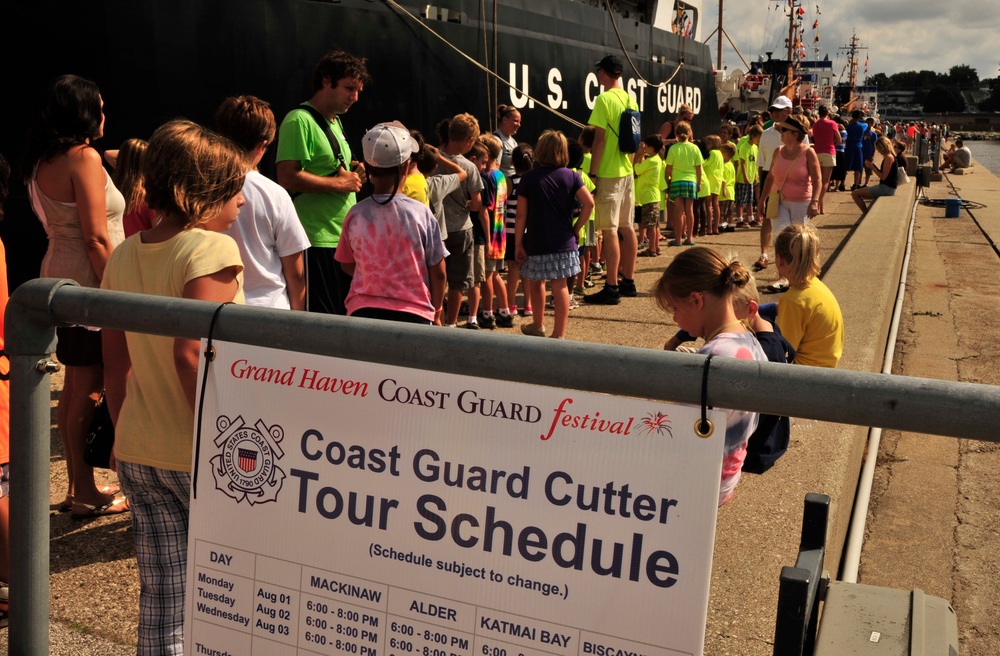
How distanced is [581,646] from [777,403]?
19.5 inches

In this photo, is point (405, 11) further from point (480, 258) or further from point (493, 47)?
point (480, 258)

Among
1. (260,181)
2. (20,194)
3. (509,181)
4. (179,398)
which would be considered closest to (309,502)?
(179,398)

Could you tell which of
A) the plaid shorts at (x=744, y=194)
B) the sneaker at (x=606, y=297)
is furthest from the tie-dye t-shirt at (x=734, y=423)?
the plaid shorts at (x=744, y=194)

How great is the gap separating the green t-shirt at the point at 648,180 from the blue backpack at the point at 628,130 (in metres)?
2.72

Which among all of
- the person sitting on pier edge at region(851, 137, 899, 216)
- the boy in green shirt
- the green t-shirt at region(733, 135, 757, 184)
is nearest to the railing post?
the boy in green shirt

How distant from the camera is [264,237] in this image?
3602 millimetres

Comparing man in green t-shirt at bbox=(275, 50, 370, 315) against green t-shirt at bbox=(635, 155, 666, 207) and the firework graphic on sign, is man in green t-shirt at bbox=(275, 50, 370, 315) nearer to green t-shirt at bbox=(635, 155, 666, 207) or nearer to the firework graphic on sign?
the firework graphic on sign

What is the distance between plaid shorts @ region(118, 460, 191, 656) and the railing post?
0.30 m

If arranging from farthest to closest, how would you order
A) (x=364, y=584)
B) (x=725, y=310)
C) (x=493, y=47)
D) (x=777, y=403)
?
(x=493, y=47) → (x=725, y=310) → (x=364, y=584) → (x=777, y=403)

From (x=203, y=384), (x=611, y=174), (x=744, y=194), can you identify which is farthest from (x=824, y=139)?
(x=203, y=384)

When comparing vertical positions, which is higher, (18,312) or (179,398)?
(18,312)

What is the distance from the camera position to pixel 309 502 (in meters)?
1.80

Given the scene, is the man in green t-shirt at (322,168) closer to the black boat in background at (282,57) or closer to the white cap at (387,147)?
the white cap at (387,147)

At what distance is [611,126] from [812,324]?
4.15m
